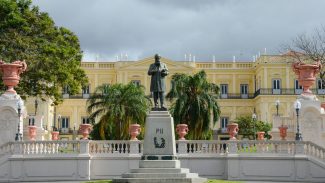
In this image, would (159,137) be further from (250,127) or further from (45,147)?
(250,127)

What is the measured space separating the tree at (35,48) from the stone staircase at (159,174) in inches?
596

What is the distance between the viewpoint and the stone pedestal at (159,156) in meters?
20.7

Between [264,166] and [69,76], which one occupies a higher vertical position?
[69,76]

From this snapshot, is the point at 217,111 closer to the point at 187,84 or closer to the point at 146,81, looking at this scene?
the point at 187,84

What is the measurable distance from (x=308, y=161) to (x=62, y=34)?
805 inches

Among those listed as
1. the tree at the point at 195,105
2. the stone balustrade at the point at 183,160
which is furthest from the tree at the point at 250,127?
the stone balustrade at the point at 183,160

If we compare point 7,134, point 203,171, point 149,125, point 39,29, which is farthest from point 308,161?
point 39,29

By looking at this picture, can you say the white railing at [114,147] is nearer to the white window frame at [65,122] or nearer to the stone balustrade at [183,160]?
the stone balustrade at [183,160]

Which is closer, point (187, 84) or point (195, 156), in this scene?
point (195, 156)

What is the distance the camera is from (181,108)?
4075cm

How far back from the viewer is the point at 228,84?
263 feet

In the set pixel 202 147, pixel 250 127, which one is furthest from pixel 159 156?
pixel 250 127

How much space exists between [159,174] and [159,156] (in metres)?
0.93

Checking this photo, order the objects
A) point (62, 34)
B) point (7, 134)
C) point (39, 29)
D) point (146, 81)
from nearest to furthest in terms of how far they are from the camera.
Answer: point (7, 134) → point (39, 29) → point (62, 34) → point (146, 81)
